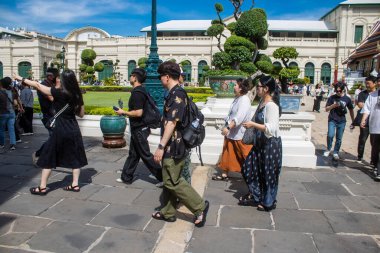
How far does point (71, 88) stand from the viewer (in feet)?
13.7

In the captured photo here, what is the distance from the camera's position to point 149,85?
8578mm

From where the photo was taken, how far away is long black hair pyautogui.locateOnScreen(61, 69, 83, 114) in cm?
410

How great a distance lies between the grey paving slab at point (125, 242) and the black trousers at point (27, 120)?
6527 millimetres

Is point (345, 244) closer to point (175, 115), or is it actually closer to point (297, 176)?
point (175, 115)

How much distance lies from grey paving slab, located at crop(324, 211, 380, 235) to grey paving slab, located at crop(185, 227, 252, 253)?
104 centimetres

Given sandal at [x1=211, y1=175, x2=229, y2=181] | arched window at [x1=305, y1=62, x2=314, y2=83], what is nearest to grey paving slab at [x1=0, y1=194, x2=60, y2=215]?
sandal at [x1=211, y1=175, x2=229, y2=181]

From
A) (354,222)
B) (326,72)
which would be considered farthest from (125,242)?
(326,72)

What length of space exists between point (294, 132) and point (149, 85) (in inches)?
159

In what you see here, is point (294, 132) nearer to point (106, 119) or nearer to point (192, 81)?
point (106, 119)

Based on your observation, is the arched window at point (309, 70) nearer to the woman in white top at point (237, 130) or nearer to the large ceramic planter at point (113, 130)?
the large ceramic planter at point (113, 130)

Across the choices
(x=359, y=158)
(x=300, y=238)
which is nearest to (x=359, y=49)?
(x=359, y=158)

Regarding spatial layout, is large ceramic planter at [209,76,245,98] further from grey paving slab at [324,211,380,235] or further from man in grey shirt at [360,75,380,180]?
grey paving slab at [324,211,380,235]

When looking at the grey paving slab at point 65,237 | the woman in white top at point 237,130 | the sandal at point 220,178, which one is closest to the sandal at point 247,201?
the woman in white top at point 237,130

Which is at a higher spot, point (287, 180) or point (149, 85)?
point (149, 85)
